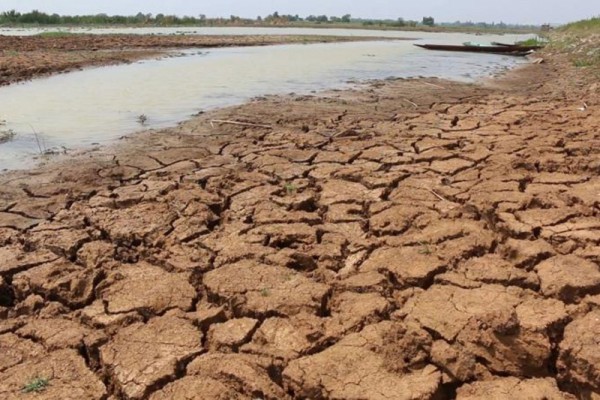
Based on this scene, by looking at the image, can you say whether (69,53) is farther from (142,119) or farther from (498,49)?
(498,49)

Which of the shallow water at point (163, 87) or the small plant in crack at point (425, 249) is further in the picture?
the shallow water at point (163, 87)

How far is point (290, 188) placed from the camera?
421cm

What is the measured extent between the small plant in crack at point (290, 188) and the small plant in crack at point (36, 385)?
2271 mm

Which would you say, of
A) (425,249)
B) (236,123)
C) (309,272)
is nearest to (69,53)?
(236,123)

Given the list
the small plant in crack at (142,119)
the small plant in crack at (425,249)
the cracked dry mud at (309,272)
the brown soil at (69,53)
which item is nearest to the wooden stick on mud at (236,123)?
the small plant in crack at (142,119)

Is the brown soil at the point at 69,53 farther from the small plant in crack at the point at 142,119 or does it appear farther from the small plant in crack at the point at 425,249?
the small plant in crack at the point at 425,249

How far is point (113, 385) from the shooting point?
2186mm

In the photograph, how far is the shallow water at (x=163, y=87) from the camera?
648 cm

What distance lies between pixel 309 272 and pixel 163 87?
8.07 m

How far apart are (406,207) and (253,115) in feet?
12.9

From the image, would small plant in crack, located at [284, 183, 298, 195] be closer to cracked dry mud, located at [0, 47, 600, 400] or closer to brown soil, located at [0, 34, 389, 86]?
cracked dry mud, located at [0, 47, 600, 400]

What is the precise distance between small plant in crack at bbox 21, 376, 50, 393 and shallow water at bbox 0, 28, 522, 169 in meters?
3.31

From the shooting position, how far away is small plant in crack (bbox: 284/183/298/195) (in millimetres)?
4139

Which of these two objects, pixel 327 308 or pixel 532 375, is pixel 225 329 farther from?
pixel 532 375
